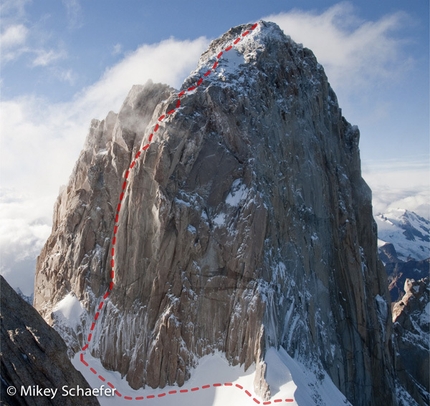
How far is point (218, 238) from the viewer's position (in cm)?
4947

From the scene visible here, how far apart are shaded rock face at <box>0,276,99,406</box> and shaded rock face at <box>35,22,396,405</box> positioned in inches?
845

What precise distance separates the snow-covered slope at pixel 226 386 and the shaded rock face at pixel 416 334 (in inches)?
2124

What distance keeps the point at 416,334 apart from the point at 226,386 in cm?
7275

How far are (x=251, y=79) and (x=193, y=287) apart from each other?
92.4 ft

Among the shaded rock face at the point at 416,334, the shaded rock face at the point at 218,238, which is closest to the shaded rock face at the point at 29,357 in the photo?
the shaded rock face at the point at 218,238

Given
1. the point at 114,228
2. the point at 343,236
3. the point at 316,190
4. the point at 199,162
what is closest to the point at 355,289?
the point at 343,236

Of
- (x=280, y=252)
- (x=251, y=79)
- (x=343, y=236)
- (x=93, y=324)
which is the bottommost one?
(x=93, y=324)

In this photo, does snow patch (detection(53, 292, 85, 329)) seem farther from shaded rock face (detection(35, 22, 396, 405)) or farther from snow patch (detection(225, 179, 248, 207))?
snow patch (detection(225, 179, 248, 207))

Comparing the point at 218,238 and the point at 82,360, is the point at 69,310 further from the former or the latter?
the point at 218,238

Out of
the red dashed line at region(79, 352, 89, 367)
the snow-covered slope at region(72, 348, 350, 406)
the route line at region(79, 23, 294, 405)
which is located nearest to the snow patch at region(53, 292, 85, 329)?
the route line at region(79, 23, 294, 405)

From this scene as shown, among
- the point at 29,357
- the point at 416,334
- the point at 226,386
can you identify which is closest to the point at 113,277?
the point at 226,386

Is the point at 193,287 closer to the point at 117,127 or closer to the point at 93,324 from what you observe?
the point at 93,324

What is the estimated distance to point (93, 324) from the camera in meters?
47.7

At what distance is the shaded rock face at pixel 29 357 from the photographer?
22953 millimetres
